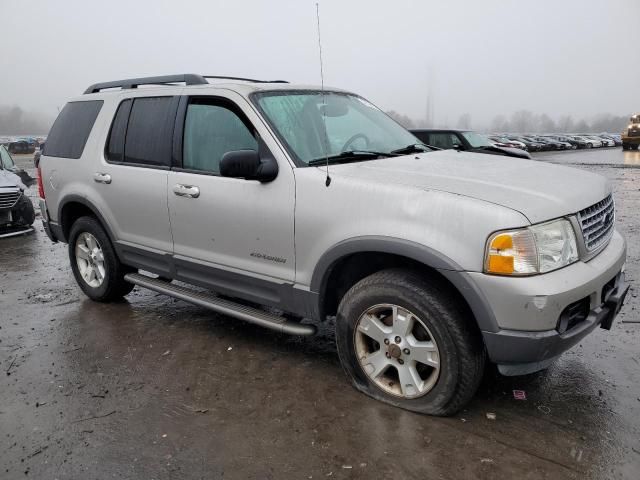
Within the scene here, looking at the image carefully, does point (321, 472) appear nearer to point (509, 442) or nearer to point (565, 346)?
point (509, 442)

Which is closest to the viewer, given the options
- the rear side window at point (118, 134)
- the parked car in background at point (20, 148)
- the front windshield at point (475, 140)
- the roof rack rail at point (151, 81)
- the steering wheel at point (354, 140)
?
the steering wheel at point (354, 140)

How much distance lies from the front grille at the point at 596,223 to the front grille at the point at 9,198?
29.5 feet

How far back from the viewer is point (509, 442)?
2.74 m

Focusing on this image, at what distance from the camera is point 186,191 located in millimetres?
3785

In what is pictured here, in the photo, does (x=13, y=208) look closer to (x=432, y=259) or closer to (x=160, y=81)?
(x=160, y=81)

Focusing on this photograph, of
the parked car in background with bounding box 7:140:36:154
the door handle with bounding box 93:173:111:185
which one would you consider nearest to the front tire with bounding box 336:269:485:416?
the door handle with bounding box 93:173:111:185

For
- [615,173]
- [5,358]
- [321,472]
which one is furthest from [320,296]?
[615,173]

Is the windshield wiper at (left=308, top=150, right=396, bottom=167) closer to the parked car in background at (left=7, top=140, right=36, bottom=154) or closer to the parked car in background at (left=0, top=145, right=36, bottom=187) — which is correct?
the parked car in background at (left=0, top=145, right=36, bottom=187)

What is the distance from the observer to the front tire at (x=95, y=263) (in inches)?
187

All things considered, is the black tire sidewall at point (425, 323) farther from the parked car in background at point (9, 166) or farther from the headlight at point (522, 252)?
the parked car in background at point (9, 166)

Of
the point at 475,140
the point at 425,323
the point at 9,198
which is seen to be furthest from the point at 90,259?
the point at 475,140

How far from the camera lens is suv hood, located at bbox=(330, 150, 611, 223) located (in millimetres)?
2645

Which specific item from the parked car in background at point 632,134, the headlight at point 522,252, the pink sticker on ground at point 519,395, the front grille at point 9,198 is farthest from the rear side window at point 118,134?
the parked car in background at point 632,134

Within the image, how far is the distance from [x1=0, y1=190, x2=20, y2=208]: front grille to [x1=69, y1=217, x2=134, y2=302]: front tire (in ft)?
15.1
